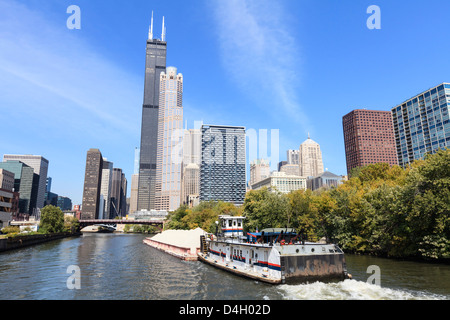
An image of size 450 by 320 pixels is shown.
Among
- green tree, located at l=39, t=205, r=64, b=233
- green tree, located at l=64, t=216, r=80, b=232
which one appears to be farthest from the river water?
green tree, located at l=64, t=216, r=80, b=232

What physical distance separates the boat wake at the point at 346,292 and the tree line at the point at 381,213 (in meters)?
16.1

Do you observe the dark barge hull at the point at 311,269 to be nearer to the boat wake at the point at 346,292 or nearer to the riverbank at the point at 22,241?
the boat wake at the point at 346,292

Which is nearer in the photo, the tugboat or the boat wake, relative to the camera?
the boat wake

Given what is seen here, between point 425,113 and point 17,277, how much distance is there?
191185 mm

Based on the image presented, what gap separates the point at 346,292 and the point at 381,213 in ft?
91.8

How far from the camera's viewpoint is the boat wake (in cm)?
2131

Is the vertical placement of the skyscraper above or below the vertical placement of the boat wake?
above

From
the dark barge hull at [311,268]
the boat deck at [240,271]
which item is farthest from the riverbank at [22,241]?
the dark barge hull at [311,268]

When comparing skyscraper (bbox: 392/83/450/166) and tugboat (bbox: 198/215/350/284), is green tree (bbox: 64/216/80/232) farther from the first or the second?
skyscraper (bbox: 392/83/450/166)

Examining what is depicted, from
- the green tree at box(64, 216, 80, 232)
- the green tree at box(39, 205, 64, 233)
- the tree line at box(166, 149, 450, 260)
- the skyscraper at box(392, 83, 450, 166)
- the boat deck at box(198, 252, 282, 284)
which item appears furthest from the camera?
the skyscraper at box(392, 83, 450, 166)

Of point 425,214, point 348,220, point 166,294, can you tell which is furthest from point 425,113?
point 166,294

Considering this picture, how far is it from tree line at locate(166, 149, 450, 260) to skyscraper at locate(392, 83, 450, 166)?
10545 cm

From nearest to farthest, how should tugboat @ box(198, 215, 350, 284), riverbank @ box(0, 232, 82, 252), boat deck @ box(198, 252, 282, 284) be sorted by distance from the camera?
tugboat @ box(198, 215, 350, 284) → boat deck @ box(198, 252, 282, 284) → riverbank @ box(0, 232, 82, 252)

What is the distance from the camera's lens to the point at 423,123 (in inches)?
6412
